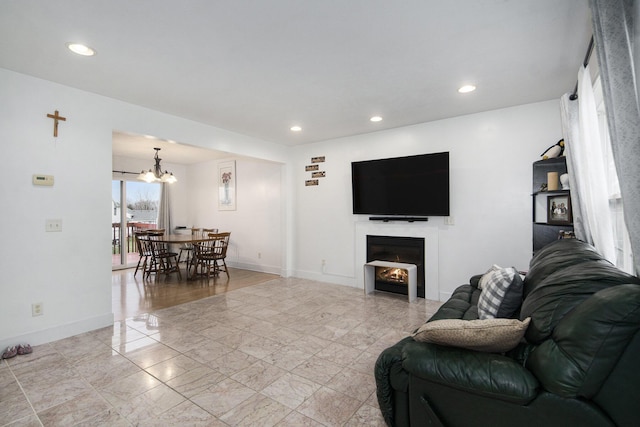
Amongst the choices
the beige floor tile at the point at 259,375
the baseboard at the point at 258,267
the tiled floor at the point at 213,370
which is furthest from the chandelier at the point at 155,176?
the beige floor tile at the point at 259,375

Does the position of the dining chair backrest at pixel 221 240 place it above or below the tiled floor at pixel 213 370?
above

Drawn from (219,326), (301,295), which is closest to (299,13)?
(219,326)

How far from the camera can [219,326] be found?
11.1ft

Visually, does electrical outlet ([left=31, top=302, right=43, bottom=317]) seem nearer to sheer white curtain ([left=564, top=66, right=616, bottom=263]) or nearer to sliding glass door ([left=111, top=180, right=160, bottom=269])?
sliding glass door ([left=111, top=180, right=160, bottom=269])

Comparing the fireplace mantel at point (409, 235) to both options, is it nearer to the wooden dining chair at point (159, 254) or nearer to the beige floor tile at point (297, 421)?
the beige floor tile at point (297, 421)

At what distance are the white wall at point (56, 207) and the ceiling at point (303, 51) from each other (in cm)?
24

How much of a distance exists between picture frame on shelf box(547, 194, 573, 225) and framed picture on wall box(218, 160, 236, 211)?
587 cm

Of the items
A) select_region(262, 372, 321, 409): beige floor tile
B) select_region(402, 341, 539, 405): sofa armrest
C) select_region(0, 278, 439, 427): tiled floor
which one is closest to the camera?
select_region(402, 341, 539, 405): sofa armrest

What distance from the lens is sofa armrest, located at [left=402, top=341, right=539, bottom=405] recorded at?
122 centimetres

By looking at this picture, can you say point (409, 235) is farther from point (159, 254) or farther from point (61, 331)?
point (159, 254)

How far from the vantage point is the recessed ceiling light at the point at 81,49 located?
2326 mm

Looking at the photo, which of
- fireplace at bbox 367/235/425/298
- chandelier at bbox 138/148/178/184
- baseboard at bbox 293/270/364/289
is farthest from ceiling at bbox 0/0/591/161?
baseboard at bbox 293/270/364/289

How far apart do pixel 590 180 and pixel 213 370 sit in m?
3.24

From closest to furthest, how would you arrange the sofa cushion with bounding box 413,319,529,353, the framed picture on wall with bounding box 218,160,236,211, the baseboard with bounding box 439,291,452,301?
the sofa cushion with bounding box 413,319,529,353, the baseboard with bounding box 439,291,452,301, the framed picture on wall with bounding box 218,160,236,211
